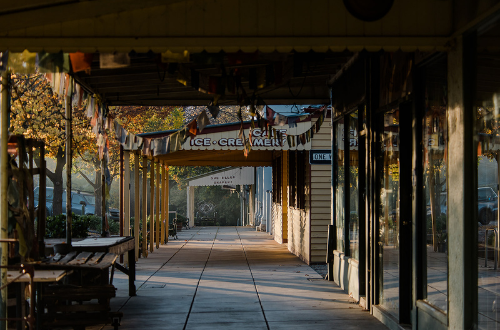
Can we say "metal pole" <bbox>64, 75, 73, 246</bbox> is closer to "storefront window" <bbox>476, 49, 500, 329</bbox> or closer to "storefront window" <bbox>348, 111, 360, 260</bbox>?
"storefront window" <bbox>348, 111, 360, 260</bbox>

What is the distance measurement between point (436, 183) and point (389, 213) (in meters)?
1.60

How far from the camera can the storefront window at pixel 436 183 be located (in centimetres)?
549

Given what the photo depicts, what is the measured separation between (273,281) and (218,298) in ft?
6.57

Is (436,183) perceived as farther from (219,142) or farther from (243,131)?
(219,142)

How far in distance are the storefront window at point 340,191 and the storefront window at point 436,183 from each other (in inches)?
151

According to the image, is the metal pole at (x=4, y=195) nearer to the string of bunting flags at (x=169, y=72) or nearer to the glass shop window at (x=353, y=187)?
the string of bunting flags at (x=169, y=72)

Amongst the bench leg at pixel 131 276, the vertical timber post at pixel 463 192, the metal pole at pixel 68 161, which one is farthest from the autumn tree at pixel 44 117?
the vertical timber post at pixel 463 192

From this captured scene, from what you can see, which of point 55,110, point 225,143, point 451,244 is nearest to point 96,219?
point 55,110

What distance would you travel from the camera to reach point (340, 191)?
10.1 metres

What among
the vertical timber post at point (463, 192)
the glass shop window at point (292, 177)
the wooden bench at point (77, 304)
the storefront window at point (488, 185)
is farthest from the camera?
the glass shop window at point (292, 177)

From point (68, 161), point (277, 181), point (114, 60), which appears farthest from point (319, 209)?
point (114, 60)

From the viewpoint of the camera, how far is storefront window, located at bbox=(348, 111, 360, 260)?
873cm

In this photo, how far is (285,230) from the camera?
19000mm

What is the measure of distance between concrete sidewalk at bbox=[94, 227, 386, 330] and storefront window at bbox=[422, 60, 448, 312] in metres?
1.53
